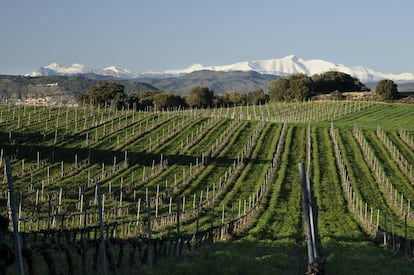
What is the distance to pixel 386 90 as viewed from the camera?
13600 cm

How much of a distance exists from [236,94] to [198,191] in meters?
121

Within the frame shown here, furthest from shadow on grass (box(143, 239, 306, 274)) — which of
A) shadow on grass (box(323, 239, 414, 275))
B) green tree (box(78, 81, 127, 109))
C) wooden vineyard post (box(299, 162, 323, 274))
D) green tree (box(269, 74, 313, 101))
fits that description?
green tree (box(269, 74, 313, 101))

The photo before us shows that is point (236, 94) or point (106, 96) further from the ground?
point (106, 96)

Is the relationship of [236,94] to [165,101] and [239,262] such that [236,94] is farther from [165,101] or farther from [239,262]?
[239,262]

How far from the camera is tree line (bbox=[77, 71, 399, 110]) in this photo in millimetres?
138375

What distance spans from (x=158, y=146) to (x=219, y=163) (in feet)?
30.4

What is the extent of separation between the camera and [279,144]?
7981 centimetres

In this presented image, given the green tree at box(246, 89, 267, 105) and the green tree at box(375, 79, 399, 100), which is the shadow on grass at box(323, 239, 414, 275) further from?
the green tree at box(246, 89, 267, 105)

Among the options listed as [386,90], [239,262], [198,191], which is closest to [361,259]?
[239,262]

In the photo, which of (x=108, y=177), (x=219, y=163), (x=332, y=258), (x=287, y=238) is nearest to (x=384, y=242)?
(x=287, y=238)

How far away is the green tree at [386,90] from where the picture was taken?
445ft

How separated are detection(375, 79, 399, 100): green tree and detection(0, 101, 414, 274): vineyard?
25.0 meters

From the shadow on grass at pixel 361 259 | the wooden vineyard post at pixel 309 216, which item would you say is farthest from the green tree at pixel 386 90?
the wooden vineyard post at pixel 309 216

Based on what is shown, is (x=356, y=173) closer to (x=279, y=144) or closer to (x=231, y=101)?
(x=279, y=144)
